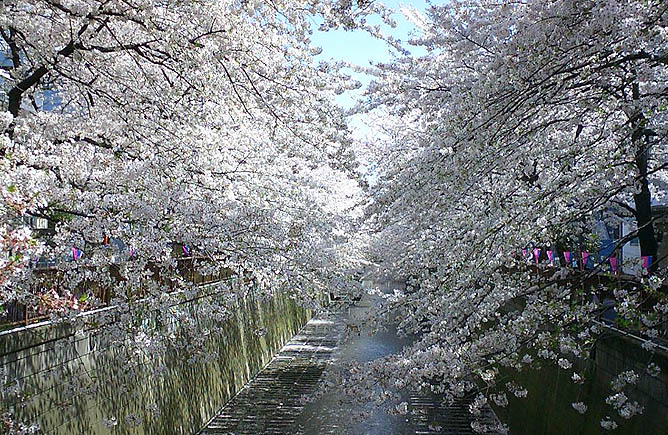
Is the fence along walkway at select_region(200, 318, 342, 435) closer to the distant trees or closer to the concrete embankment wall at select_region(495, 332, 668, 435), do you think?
the concrete embankment wall at select_region(495, 332, 668, 435)

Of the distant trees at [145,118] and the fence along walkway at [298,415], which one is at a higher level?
the distant trees at [145,118]

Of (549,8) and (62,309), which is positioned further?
(62,309)

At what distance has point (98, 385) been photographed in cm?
629

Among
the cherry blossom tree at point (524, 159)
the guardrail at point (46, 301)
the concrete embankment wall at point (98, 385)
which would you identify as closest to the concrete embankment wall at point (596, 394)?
the cherry blossom tree at point (524, 159)

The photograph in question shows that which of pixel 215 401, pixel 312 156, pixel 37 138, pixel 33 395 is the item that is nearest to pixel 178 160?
pixel 37 138

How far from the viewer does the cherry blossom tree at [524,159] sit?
3.66 metres

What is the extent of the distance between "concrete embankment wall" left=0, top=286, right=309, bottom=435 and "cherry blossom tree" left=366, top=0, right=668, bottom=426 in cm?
293

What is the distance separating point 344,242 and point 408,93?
12278mm

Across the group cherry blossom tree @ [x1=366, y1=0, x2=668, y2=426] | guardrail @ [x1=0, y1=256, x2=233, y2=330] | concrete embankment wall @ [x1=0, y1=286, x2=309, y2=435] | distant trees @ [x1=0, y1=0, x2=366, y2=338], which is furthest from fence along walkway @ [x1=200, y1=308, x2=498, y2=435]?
guardrail @ [x1=0, y1=256, x2=233, y2=330]

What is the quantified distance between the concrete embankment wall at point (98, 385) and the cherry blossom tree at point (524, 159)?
9.61 feet

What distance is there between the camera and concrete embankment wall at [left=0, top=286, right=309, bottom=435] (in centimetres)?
486

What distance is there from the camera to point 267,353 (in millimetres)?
16172

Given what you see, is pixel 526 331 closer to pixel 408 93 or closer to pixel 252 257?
pixel 408 93

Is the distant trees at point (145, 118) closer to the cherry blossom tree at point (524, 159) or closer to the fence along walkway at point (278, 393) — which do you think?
the cherry blossom tree at point (524, 159)
